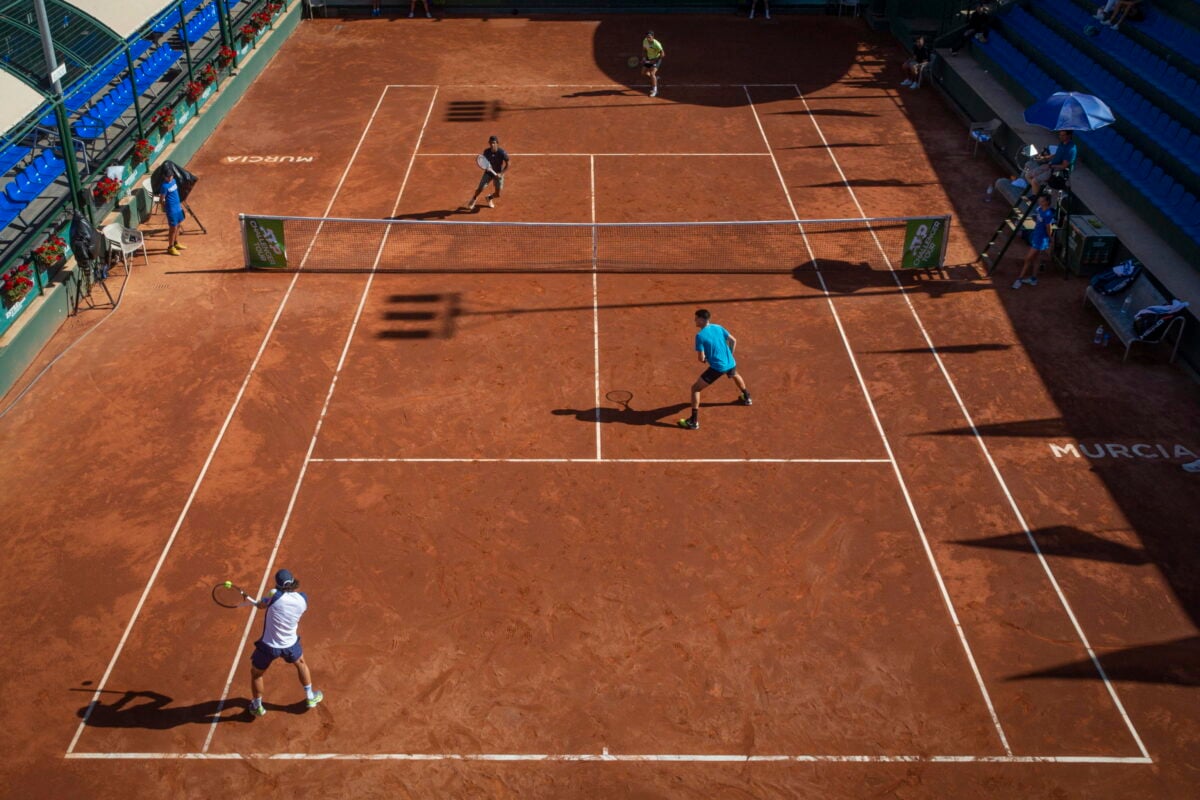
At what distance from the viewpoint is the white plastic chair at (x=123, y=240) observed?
19.3 meters

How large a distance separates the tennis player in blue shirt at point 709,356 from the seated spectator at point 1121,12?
17.6m

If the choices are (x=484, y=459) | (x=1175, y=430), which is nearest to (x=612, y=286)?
(x=484, y=459)

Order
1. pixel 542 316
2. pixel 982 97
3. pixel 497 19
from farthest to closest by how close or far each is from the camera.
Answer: pixel 497 19, pixel 982 97, pixel 542 316

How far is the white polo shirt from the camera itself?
10.4m

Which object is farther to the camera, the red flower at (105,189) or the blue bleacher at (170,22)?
the blue bleacher at (170,22)

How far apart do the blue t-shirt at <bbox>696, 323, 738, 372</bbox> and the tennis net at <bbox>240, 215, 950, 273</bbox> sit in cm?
478

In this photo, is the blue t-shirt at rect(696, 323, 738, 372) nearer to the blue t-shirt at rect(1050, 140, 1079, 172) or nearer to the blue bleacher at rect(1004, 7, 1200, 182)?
the blue t-shirt at rect(1050, 140, 1079, 172)

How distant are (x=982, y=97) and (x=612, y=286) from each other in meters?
13.0

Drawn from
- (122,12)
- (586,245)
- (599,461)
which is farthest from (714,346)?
(122,12)

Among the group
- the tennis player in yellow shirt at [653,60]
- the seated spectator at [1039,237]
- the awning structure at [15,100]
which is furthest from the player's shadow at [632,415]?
the tennis player in yellow shirt at [653,60]

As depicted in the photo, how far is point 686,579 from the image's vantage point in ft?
41.9

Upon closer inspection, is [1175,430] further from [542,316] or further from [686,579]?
[542,316]

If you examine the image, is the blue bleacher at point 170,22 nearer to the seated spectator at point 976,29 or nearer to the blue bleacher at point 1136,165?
the seated spectator at point 976,29

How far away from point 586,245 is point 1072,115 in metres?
9.19
